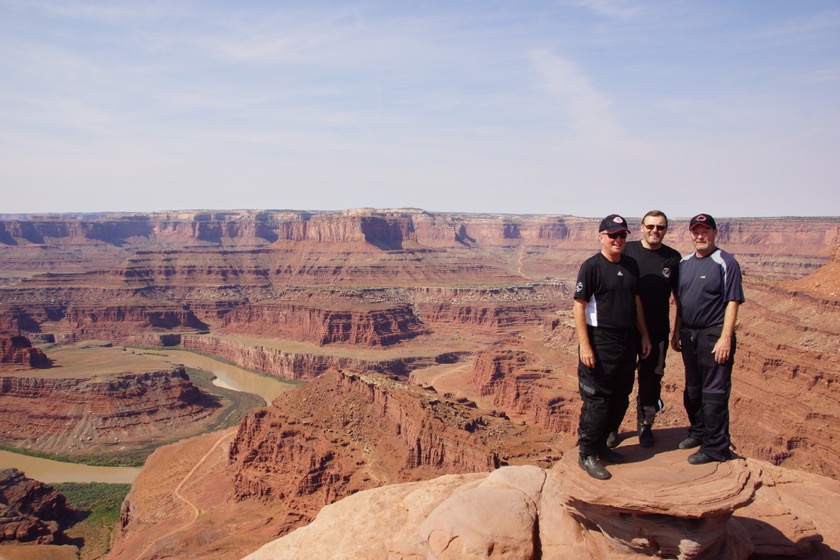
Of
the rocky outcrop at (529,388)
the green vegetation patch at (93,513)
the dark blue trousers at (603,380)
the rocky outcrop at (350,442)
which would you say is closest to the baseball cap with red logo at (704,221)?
the dark blue trousers at (603,380)

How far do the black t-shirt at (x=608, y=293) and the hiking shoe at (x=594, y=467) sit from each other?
2.29m

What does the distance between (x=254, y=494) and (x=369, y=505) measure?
69.3 ft

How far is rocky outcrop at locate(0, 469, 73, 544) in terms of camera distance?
38281mm

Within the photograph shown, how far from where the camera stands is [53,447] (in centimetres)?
5975

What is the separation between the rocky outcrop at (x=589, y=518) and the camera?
9055 mm

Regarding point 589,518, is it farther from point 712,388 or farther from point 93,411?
point 93,411

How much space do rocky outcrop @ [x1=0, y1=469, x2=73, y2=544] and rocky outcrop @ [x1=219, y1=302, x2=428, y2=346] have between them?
184 ft

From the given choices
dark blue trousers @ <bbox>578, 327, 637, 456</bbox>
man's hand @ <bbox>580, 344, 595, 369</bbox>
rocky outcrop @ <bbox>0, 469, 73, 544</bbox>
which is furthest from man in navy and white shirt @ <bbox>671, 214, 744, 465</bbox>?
rocky outcrop @ <bbox>0, 469, 73, 544</bbox>

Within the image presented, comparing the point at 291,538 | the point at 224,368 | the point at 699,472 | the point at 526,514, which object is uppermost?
the point at 699,472

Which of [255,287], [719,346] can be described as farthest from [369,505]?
[255,287]

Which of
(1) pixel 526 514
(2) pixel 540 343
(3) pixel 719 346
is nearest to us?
(3) pixel 719 346

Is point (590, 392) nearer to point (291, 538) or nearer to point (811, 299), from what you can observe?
A: point (291, 538)

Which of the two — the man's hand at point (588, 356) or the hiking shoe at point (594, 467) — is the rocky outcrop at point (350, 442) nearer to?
the hiking shoe at point (594, 467)

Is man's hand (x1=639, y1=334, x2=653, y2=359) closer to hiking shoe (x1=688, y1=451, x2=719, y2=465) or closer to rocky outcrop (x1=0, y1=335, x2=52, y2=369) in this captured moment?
hiking shoe (x1=688, y1=451, x2=719, y2=465)
